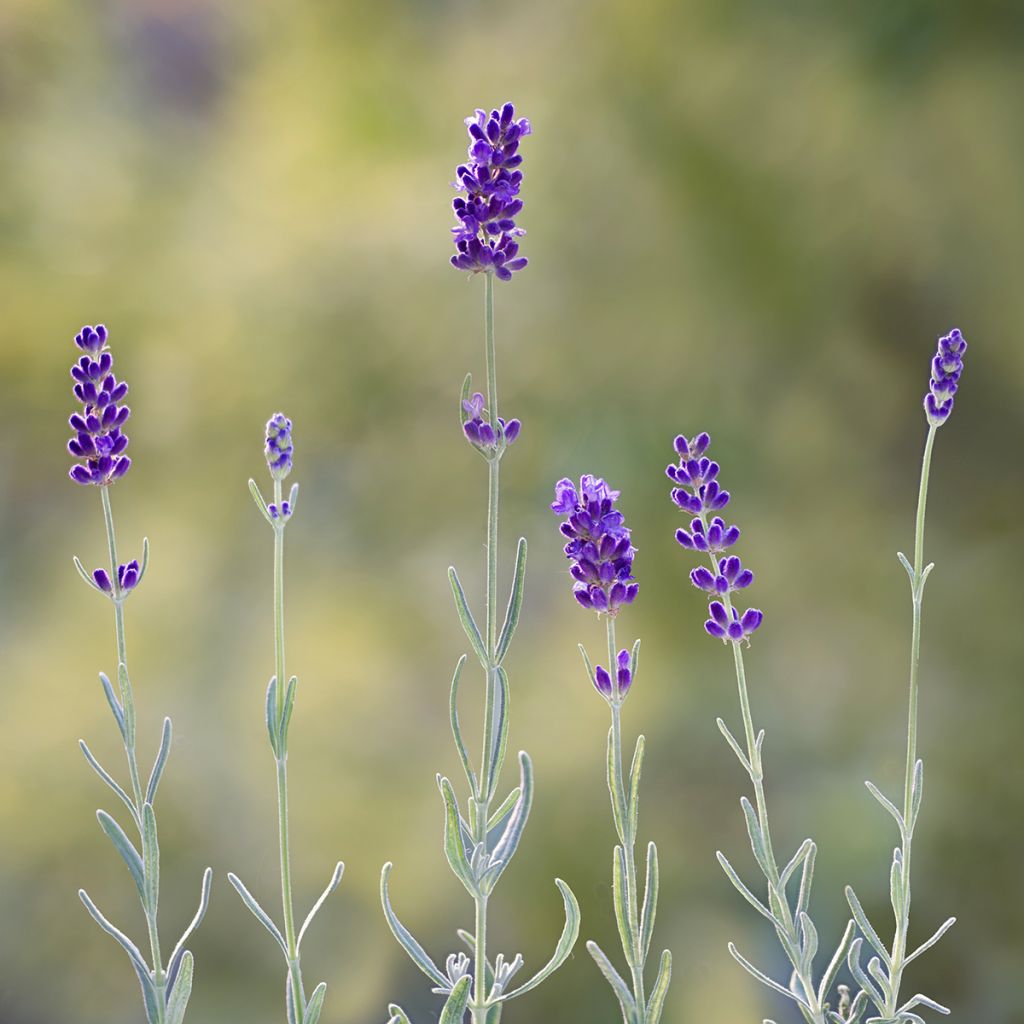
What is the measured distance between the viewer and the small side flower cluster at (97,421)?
0.81 meters

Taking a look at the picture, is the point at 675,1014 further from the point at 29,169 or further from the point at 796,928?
the point at 29,169

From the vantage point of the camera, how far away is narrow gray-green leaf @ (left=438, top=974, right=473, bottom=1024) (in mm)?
787

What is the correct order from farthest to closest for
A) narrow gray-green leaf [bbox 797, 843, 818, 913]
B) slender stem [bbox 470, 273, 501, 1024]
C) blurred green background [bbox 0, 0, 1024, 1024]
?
blurred green background [bbox 0, 0, 1024, 1024] < narrow gray-green leaf [bbox 797, 843, 818, 913] < slender stem [bbox 470, 273, 501, 1024]

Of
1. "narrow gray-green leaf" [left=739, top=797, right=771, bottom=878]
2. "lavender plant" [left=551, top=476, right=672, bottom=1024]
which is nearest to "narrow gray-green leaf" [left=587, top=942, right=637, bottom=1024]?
"lavender plant" [left=551, top=476, right=672, bottom=1024]

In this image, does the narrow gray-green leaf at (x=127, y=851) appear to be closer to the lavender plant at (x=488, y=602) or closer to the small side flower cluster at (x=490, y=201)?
the lavender plant at (x=488, y=602)

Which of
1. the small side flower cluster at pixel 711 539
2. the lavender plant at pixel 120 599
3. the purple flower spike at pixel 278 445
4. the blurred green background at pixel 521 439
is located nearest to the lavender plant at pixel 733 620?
the small side flower cluster at pixel 711 539

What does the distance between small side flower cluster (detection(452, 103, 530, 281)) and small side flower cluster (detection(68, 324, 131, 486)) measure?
0.81 ft

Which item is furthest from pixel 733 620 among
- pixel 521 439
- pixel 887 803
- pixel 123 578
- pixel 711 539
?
pixel 521 439

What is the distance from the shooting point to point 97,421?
82 cm

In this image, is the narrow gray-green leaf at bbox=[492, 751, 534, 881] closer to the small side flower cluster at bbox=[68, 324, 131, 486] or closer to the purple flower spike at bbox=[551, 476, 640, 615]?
the purple flower spike at bbox=[551, 476, 640, 615]

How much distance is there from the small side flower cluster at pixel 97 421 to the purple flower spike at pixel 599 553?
11.6 inches

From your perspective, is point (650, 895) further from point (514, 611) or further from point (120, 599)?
point (120, 599)

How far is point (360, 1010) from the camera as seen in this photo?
1399 millimetres

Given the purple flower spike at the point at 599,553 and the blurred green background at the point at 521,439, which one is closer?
the purple flower spike at the point at 599,553
